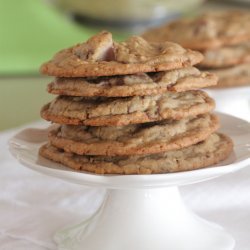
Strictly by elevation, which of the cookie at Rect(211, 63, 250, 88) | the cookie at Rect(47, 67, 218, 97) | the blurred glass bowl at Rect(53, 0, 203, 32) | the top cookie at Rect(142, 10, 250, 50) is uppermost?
the blurred glass bowl at Rect(53, 0, 203, 32)

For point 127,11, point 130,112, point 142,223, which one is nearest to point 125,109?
point 130,112

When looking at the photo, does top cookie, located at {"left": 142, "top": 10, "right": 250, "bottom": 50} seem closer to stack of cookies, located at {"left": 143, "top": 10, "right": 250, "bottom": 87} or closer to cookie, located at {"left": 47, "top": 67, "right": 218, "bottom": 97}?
stack of cookies, located at {"left": 143, "top": 10, "right": 250, "bottom": 87}

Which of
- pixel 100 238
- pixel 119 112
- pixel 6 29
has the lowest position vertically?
pixel 100 238

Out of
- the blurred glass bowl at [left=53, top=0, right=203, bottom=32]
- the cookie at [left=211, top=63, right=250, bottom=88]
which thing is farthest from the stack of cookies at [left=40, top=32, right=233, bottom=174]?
the blurred glass bowl at [left=53, top=0, right=203, bottom=32]

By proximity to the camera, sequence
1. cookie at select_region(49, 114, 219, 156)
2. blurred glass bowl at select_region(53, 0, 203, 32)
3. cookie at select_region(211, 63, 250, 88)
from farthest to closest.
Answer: blurred glass bowl at select_region(53, 0, 203, 32), cookie at select_region(211, 63, 250, 88), cookie at select_region(49, 114, 219, 156)

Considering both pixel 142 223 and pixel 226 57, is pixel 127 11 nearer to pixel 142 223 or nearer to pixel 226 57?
pixel 226 57

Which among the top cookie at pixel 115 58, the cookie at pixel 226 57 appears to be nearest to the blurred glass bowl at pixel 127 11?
the cookie at pixel 226 57

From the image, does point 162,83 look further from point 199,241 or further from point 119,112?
point 199,241

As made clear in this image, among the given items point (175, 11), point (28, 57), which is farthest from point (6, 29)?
point (175, 11)
